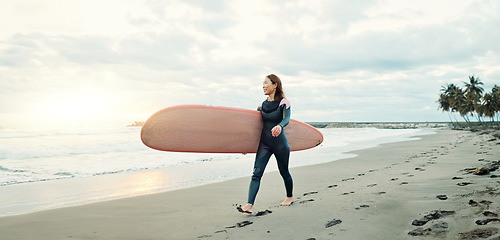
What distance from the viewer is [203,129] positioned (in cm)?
403

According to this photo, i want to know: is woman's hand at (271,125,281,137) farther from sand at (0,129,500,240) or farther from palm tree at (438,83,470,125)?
palm tree at (438,83,470,125)

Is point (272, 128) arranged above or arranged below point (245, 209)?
above

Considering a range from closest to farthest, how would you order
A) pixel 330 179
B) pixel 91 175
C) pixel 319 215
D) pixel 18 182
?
pixel 319 215 → pixel 330 179 → pixel 18 182 → pixel 91 175

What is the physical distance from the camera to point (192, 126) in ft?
13.1

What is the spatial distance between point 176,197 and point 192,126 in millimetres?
1212

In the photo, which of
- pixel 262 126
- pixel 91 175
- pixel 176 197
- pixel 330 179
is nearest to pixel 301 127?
pixel 262 126

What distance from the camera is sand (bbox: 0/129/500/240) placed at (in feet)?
8.38

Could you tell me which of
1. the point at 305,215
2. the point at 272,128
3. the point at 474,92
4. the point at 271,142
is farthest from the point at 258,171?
the point at 474,92

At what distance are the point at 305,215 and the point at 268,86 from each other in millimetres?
1434

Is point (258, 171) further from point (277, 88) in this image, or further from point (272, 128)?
point (277, 88)

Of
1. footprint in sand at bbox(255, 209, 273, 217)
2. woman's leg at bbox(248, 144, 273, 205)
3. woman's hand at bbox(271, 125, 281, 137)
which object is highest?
woman's hand at bbox(271, 125, 281, 137)

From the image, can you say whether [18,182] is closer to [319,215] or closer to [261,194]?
[261,194]

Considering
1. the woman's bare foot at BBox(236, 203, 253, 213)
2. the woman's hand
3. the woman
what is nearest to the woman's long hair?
the woman

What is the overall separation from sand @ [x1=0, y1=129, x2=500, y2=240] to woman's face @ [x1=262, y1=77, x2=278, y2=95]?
52.6 inches
